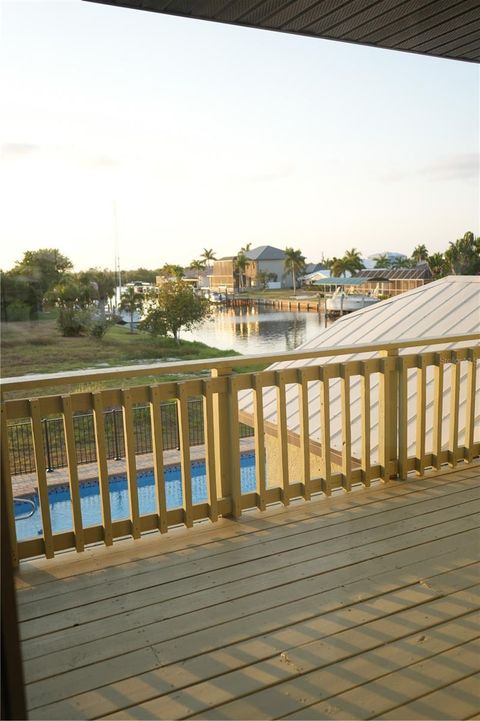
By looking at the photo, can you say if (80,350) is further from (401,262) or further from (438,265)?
(438,265)

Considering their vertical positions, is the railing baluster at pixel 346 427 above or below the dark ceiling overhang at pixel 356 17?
below

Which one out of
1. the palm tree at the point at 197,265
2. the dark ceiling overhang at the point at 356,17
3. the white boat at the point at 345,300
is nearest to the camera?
the dark ceiling overhang at the point at 356,17

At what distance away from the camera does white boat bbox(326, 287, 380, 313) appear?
5184 mm

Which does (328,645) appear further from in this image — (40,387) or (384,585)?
(40,387)

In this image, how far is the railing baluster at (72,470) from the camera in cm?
280

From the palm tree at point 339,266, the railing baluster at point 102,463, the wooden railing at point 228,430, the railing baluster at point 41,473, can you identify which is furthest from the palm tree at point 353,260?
the railing baluster at point 41,473

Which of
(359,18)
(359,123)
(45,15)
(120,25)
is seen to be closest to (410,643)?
(359,18)

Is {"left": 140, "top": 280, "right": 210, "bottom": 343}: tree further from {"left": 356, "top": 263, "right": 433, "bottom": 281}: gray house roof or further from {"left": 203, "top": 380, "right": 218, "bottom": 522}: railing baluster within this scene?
{"left": 356, "top": 263, "right": 433, "bottom": 281}: gray house roof

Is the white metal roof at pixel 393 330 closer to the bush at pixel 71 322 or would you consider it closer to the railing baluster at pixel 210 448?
the railing baluster at pixel 210 448

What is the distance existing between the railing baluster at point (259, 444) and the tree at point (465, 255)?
3.40 m

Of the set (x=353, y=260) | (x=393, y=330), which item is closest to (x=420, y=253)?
(x=393, y=330)

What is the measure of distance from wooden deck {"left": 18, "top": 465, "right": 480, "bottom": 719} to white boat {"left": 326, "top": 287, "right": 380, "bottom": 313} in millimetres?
2258

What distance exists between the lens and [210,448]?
317 centimetres

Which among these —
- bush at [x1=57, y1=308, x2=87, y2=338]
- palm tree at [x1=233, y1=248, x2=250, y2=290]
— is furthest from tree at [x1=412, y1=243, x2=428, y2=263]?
bush at [x1=57, y1=308, x2=87, y2=338]
